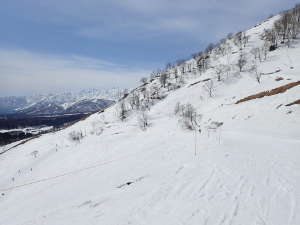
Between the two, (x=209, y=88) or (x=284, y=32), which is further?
(x=284, y=32)

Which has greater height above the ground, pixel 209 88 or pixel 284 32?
pixel 284 32

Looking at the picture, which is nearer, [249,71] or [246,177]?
[246,177]

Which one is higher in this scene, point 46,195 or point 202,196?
point 202,196

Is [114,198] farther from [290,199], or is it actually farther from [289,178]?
[289,178]

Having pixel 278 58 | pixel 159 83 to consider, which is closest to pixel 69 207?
pixel 278 58

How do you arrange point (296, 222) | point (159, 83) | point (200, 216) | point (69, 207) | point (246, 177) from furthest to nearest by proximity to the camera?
point (159, 83) < point (246, 177) < point (69, 207) < point (200, 216) < point (296, 222)

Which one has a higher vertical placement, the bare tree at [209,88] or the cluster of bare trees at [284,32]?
the cluster of bare trees at [284,32]

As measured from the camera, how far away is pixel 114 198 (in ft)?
39.8

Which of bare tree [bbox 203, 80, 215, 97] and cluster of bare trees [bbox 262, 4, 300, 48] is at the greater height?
cluster of bare trees [bbox 262, 4, 300, 48]

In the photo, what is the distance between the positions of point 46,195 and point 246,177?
1409 centimetres

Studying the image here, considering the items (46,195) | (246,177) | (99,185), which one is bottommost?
(46,195)

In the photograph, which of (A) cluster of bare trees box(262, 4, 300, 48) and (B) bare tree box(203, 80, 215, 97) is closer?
(B) bare tree box(203, 80, 215, 97)

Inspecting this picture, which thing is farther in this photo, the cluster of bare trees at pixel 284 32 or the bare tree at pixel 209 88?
the cluster of bare trees at pixel 284 32

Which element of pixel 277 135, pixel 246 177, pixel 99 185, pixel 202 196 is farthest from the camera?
pixel 277 135
